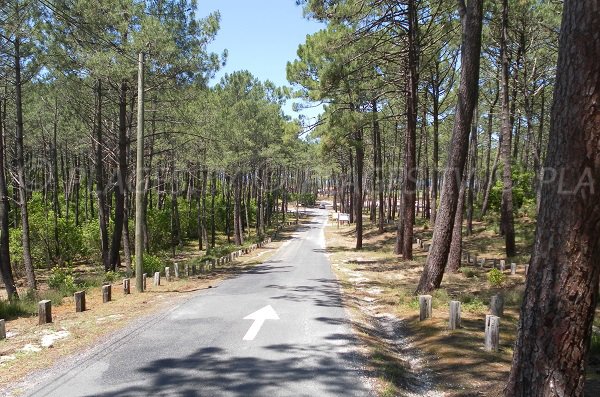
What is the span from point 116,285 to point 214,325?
29.1 ft

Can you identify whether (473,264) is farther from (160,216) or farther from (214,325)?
(160,216)

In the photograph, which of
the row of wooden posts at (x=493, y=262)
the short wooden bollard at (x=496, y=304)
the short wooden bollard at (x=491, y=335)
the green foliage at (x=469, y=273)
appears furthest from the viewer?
the green foliage at (x=469, y=273)

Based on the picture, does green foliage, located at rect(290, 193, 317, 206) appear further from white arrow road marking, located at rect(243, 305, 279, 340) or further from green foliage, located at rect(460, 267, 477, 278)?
white arrow road marking, located at rect(243, 305, 279, 340)

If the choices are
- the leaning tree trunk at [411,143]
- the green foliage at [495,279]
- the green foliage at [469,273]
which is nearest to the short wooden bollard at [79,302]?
the green foliage at [495,279]

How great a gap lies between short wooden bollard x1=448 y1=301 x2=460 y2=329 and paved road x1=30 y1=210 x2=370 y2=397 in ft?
7.27

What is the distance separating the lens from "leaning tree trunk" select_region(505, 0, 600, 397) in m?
4.39

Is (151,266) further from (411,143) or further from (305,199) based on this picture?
(305,199)

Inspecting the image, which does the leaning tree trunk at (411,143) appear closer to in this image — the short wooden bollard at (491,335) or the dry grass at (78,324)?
the dry grass at (78,324)

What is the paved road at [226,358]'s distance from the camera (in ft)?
19.7

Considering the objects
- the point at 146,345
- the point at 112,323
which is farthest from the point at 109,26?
the point at 146,345

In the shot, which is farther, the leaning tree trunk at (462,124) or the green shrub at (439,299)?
the green shrub at (439,299)

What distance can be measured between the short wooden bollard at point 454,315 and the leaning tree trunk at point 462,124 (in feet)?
9.32

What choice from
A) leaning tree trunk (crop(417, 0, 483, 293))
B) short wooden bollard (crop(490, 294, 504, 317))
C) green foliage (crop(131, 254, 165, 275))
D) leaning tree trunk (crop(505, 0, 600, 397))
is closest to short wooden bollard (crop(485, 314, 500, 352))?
short wooden bollard (crop(490, 294, 504, 317))

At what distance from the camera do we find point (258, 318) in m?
9.98
